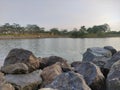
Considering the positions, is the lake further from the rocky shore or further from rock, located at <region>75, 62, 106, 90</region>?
rock, located at <region>75, 62, 106, 90</region>

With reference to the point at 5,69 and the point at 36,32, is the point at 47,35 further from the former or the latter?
the point at 5,69

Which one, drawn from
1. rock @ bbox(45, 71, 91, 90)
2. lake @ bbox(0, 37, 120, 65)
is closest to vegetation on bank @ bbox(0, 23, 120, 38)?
lake @ bbox(0, 37, 120, 65)

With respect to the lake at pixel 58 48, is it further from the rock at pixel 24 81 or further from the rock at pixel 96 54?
the rock at pixel 24 81

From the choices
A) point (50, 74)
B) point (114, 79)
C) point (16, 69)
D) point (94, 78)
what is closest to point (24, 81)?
point (50, 74)

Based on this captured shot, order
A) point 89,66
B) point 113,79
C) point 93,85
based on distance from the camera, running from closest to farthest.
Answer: point 113,79 < point 93,85 < point 89,66

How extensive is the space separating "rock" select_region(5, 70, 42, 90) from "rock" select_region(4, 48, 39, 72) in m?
2.50

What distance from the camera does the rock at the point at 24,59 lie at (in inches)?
555

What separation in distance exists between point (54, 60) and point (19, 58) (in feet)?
6.39

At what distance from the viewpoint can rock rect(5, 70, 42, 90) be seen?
10.1 meters

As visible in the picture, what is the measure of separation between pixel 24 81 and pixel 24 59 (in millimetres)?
3663

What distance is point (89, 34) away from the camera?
11112cm

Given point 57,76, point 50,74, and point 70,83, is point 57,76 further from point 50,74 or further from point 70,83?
point 50,74

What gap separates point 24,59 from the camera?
14.2 m

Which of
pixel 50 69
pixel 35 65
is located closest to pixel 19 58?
pixel 35 65
